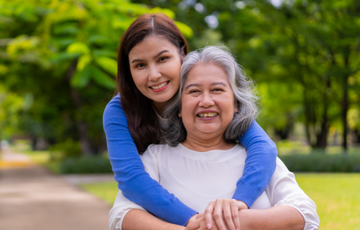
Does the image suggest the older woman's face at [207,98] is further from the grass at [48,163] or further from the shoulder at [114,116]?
the grass at [48,163]

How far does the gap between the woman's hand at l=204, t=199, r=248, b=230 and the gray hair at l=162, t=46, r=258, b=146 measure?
46cm

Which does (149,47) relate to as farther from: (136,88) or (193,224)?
(193,224)

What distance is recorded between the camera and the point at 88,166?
13359 millimetres

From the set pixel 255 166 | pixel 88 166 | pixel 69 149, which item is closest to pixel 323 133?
pixel 88 166

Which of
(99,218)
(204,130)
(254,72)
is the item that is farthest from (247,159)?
(254,72)

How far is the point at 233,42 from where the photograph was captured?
13.7 metres

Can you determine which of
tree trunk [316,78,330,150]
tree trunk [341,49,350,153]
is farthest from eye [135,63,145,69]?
tree trunk [316,78,330,150]

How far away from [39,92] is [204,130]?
14.3 meters

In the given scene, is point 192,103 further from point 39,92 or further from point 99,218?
point 39,92

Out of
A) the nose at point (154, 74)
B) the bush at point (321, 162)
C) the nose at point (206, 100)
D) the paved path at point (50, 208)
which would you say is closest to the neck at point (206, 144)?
the nose at point (206, 100)

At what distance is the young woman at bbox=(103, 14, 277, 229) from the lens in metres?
1.72

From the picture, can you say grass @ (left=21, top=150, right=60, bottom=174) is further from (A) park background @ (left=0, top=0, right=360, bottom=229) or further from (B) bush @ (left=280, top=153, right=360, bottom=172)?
(B) bush @ (left=280, top=153, right=360, bottom=172)

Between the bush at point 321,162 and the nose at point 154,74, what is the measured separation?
30.0 ft

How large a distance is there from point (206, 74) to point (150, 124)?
46 cm
